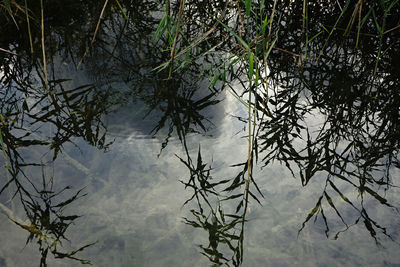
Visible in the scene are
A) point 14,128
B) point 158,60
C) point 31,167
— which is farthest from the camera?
point 158,60

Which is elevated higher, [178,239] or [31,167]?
[31,167]

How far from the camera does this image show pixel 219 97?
1.18m

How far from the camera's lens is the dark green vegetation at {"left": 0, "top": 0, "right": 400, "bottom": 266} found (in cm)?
82

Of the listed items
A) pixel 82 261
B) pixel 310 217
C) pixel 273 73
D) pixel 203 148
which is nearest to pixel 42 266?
pixel 82 261

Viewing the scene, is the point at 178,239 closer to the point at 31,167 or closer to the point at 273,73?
the point at 31,167

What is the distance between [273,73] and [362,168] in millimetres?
482

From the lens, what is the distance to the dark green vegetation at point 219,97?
0.82 m

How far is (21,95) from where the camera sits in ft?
3.94

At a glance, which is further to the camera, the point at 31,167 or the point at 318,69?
the point at 318,69

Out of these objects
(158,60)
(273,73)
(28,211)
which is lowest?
(28,211)

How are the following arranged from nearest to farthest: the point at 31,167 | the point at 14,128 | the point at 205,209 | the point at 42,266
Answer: the point at 42,266
the point at 205,209
the point at 31,167
the point at 14,128

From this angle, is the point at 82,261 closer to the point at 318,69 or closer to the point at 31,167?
the point at 31,167

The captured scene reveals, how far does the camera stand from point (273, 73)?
1.23m

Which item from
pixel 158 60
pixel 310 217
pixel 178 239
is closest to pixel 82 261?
pixel 178 239
